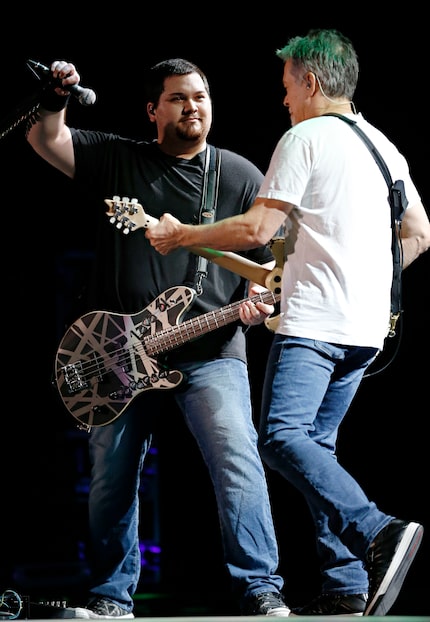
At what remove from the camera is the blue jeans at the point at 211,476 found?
3568 millimetres

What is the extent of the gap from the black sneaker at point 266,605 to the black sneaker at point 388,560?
66cm

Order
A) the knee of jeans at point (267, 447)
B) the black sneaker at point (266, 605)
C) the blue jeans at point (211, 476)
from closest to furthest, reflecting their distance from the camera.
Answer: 1. the knee of jeans at point (267, 447)
2. the black sneaker at point (266, 605)
3. the blue jeans at point (211, 476)

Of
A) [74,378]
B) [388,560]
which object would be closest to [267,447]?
[388,560]

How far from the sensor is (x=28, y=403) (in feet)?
18.7

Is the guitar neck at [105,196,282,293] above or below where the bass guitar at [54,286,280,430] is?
above

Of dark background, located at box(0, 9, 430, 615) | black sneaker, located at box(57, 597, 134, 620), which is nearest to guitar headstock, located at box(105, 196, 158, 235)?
black sneaker, located at box(57, 597, 134, 620)

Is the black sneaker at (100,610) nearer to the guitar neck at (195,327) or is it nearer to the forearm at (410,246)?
the guitar neck at (195,327)

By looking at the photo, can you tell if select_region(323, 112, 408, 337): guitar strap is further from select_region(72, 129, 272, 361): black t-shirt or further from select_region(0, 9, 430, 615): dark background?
select_region(0, 9, 430, 615): dark background

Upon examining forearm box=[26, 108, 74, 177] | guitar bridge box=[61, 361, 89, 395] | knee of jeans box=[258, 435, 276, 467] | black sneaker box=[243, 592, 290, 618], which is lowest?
black sneaker box=[243, 592, 290, 618]

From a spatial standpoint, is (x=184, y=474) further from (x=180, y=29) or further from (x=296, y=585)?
(x=180, y=29)

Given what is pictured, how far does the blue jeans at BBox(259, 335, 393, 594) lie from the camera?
287 centimetres

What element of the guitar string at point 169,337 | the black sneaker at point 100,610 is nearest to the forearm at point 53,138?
the guitar string at point 169,337

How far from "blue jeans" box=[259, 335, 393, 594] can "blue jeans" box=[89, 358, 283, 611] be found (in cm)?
36

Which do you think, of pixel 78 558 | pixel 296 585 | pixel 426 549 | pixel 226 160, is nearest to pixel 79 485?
pixel 78 558
